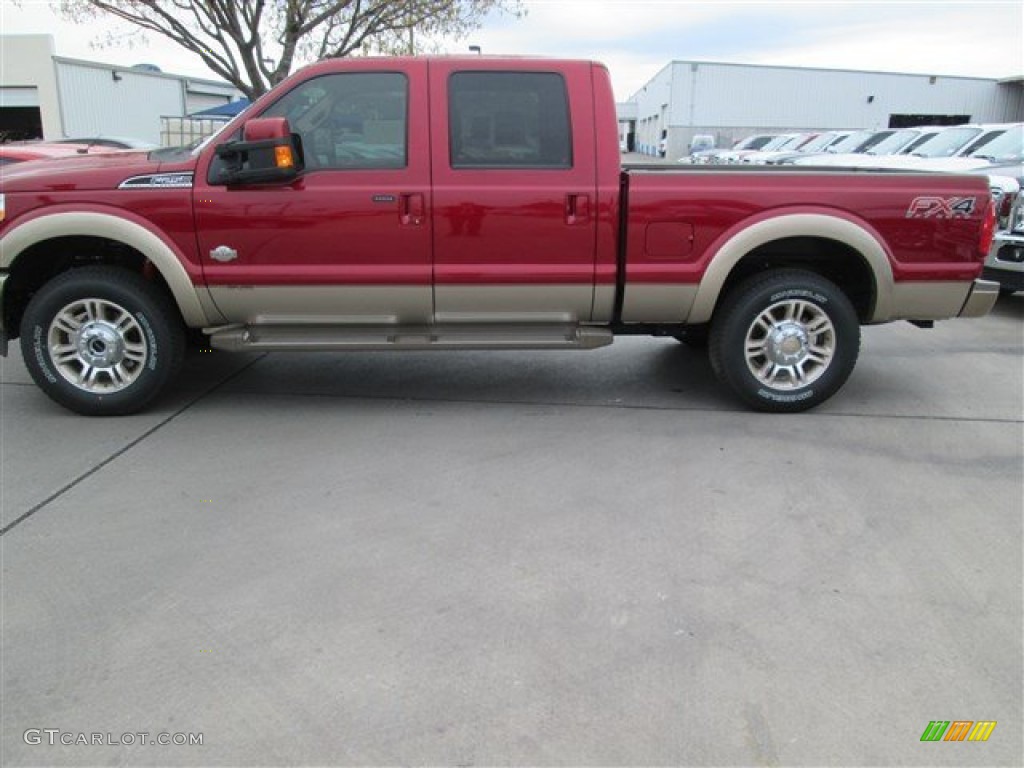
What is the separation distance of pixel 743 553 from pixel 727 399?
2.19m

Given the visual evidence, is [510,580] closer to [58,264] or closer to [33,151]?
[58,264]

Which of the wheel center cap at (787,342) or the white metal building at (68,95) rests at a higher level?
the white metal building at (68,95)

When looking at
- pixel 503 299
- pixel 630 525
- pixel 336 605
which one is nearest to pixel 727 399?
pixel 503 299

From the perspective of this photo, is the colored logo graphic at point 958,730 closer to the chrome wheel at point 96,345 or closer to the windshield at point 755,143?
the chrome wheel at point 96,345

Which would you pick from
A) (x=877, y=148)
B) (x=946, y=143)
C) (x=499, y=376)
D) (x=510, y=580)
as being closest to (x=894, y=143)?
(x=877, y=148)

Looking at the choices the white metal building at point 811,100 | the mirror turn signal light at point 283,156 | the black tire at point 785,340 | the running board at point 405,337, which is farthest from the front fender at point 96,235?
the white metal building at point 811,100

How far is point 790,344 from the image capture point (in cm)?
504

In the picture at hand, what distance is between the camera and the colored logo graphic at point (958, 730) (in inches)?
95.5

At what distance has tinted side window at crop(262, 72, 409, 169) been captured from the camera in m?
4.67

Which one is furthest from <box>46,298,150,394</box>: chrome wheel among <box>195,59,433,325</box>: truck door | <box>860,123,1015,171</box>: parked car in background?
<box>860,123,1015,171</box>: parked car in background

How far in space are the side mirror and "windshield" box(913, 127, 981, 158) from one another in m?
11.1

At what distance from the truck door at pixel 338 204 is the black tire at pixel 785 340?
1.91 metres

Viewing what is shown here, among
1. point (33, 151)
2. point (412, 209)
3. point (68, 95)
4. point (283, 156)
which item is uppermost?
point (68, 95)

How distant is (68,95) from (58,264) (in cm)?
2594
